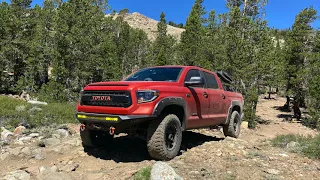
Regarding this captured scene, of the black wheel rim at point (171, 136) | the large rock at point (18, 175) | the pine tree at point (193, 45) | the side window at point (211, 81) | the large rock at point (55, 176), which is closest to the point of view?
the large rock at point (55, 176)

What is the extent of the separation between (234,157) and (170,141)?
1507 millimetres

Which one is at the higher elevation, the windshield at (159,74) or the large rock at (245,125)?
the windshield at (159,74)

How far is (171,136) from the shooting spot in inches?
247

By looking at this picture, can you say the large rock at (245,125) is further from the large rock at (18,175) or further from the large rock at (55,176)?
the large rock at (18,175)

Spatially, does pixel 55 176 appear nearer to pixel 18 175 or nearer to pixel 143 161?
pixel 18 175

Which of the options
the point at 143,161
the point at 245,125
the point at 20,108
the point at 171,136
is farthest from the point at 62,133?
the point at 245,125

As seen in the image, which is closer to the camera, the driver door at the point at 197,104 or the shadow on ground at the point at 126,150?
the shadow on ground at the point at 126,150

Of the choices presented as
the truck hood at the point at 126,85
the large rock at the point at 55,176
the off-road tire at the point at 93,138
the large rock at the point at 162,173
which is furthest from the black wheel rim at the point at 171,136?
the large rock at the point at 55,176

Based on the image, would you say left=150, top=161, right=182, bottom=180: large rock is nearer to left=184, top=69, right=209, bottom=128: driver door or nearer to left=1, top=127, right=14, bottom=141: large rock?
left=184, top=69, right=209, bottom=128: driver door

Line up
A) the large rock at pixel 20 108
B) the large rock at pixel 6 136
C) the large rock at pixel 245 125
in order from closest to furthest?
the large rock at pixel 6 136
the large rock at pixel 20 108
the large rock at pixel 245 125

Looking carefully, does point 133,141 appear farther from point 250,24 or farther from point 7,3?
point 7,3

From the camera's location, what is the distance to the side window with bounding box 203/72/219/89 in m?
7.95

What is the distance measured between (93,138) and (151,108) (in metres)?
2.25

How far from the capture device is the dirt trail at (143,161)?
559 centimetres
